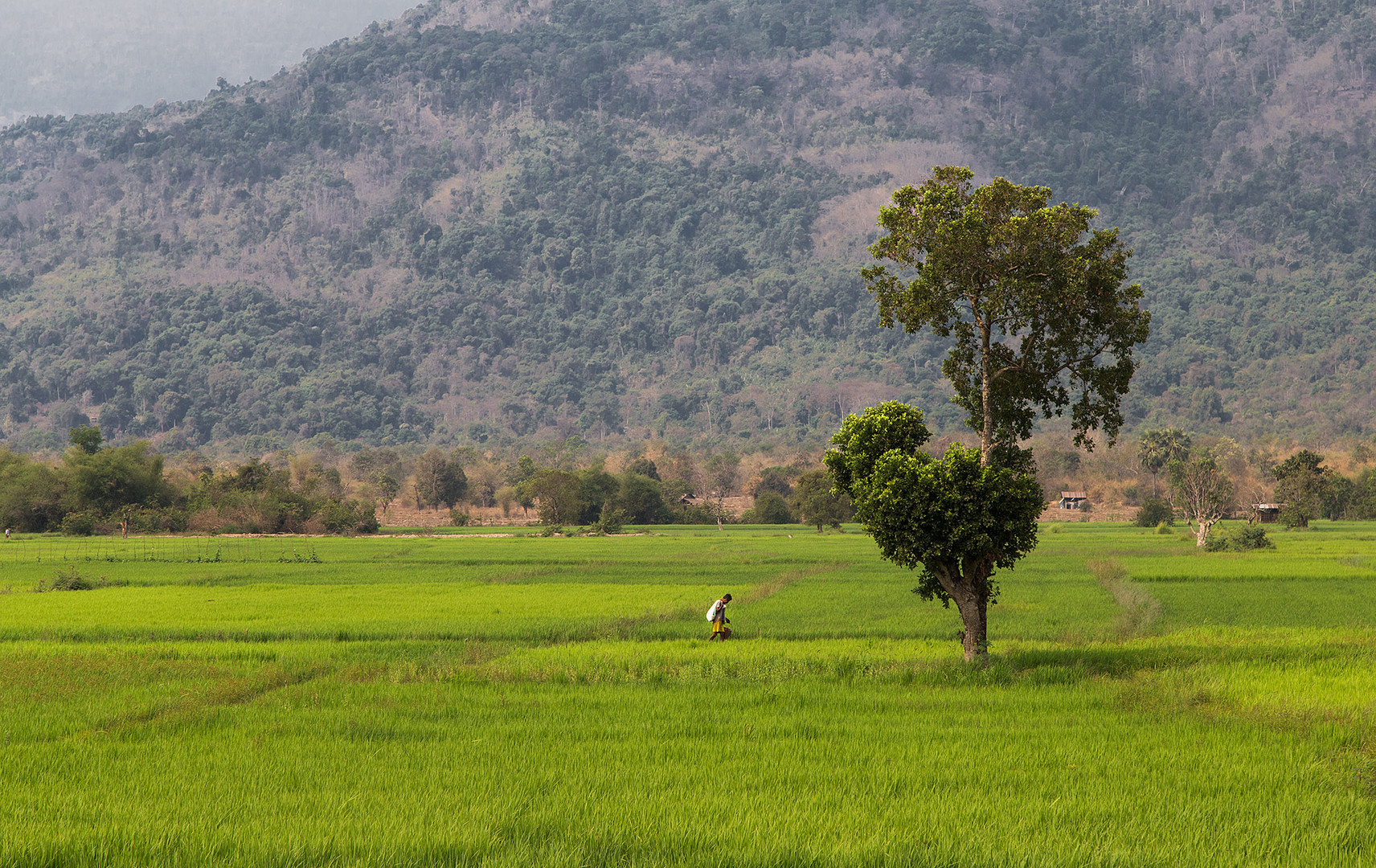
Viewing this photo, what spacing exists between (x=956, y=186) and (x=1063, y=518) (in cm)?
12012

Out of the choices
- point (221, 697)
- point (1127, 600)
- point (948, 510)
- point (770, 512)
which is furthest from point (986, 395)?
point (770, 512)

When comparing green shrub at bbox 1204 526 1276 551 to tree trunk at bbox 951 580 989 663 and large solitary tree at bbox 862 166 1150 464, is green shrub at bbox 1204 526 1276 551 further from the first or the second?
tree trunk at bbox 951 580 989 663

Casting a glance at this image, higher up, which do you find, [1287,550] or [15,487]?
[15,487]

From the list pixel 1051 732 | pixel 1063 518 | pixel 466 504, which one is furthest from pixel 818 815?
pixel 466 504

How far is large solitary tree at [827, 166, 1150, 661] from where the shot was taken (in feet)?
63.7

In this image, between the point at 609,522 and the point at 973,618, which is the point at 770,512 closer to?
the point at 609,522

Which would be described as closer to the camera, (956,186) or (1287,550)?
(956,186)

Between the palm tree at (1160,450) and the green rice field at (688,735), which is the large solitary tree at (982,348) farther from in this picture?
the palm tree at (1160,450)

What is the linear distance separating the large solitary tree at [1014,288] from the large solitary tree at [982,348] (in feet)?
0.11

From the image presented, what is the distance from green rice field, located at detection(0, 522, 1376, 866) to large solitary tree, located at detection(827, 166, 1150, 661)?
266 centimetres

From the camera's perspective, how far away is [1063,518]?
13238 centimetres

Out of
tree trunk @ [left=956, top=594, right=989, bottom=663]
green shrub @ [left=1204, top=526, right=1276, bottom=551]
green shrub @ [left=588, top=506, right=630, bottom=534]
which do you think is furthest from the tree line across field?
tree trunk @ [left=956, top=594, right=989, bottom=663]

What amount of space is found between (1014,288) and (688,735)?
→ 1129cm

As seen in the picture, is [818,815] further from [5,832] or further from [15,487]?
[15,487]
